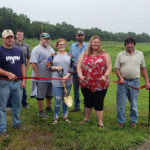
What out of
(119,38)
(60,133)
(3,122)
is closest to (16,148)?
(3,122)

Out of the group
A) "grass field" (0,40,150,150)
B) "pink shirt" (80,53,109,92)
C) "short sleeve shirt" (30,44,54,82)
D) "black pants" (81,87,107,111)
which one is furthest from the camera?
"short sleeve shirt" (30,44,54,82)

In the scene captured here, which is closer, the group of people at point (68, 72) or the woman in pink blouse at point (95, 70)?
the group of people at point (68, 72)

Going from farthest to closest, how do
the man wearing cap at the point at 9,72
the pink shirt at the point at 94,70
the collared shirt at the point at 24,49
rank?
the collared shirt at the point at 24,49, the pink shirt at the point at 94,70, the man wearing cap at the point at 9,72

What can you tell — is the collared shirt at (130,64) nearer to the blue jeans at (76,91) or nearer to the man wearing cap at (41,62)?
the blue jeans at (76,91)

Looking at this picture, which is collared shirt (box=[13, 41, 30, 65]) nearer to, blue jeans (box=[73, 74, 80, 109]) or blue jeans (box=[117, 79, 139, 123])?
blue jeans (box=[73, 74, 80, 109])

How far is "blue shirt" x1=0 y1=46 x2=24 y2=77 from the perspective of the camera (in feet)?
12.5

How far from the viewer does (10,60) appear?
12.7 feet

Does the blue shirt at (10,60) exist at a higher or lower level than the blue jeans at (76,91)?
higher

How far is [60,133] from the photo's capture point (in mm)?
4215

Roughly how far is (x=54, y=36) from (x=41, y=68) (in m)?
80.9

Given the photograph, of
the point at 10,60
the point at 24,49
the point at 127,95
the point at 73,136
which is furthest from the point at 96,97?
the point at 24,49

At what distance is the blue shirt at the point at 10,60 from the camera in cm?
380

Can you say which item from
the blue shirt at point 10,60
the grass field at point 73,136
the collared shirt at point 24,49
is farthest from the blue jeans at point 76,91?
the blue shirt at point 10,60

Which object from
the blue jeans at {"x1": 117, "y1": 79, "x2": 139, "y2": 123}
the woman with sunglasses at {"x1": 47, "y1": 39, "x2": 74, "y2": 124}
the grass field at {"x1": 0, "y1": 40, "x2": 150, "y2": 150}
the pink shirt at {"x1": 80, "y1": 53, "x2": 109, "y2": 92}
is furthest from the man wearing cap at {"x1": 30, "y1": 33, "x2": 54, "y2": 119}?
the blue jeans at {"x1": 117, "y1": 79, "x2": 139, "y2": 123}
